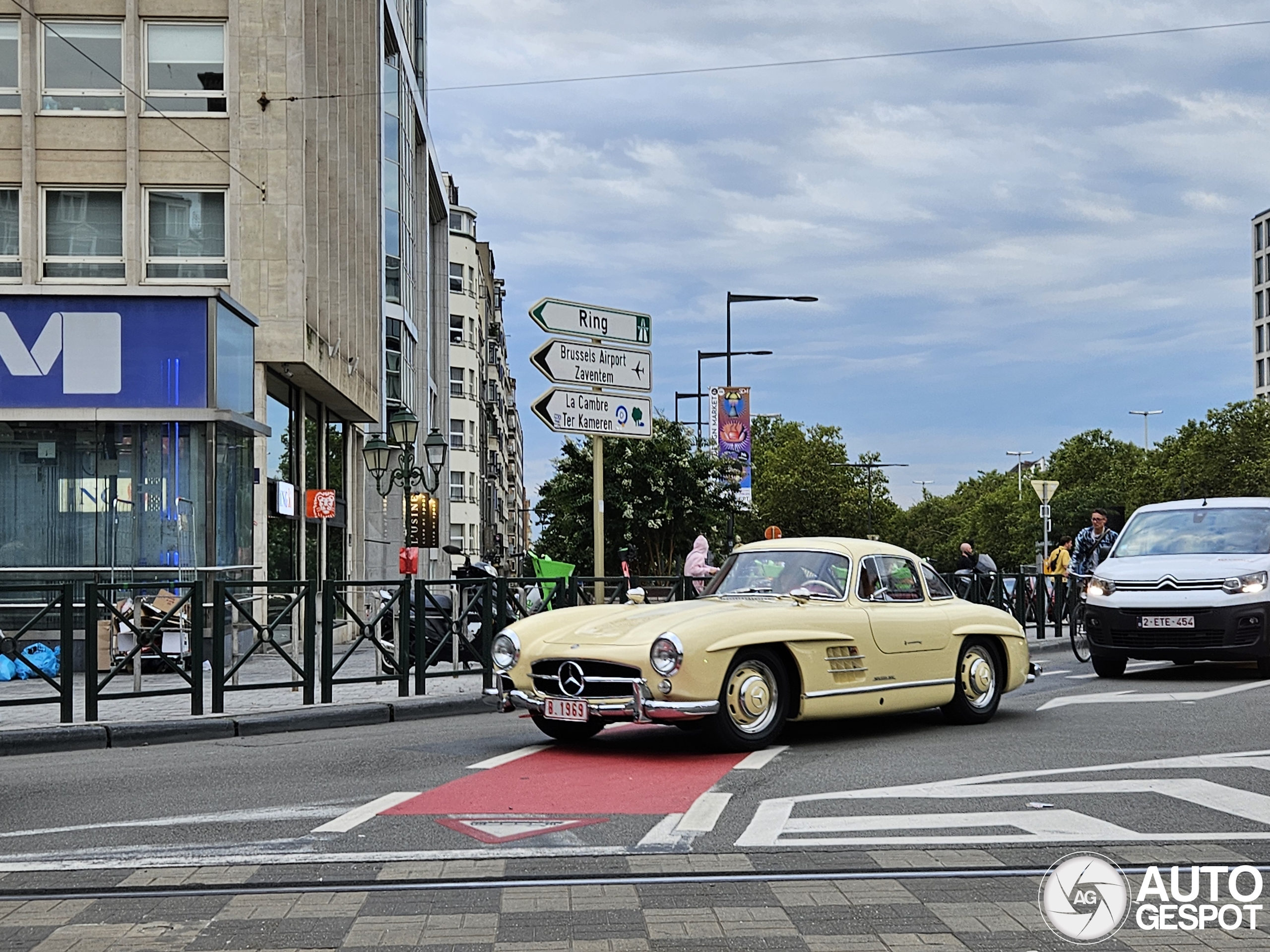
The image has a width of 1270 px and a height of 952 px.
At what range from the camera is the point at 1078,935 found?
15.9 ft

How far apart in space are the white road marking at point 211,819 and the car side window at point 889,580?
14.5 feet

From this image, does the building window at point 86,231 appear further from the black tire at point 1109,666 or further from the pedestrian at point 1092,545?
the black tire at point 1109,666

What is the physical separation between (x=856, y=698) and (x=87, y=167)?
64.1 ft

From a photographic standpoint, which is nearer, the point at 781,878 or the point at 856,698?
the point at 781,878

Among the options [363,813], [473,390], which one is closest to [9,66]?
[363,813]

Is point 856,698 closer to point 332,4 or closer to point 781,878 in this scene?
point 781,878

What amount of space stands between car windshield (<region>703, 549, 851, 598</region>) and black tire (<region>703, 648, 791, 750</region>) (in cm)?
79

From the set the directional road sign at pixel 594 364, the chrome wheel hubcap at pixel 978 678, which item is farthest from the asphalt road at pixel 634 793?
the directional road sign at pixel 594 364

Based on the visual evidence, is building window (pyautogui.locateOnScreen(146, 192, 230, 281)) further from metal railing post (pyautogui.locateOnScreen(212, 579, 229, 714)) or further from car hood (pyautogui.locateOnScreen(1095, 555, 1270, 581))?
car hood (pyautogui.locateOnScreen(1095, 555, 1270, 581))

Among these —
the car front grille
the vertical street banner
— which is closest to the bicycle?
the car front grille

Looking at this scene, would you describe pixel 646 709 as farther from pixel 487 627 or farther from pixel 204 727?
pixel 487 627

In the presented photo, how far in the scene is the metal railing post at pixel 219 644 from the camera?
12070mm

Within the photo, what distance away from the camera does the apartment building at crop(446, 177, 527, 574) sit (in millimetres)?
76750

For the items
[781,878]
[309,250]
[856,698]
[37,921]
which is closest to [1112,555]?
[856,698]
